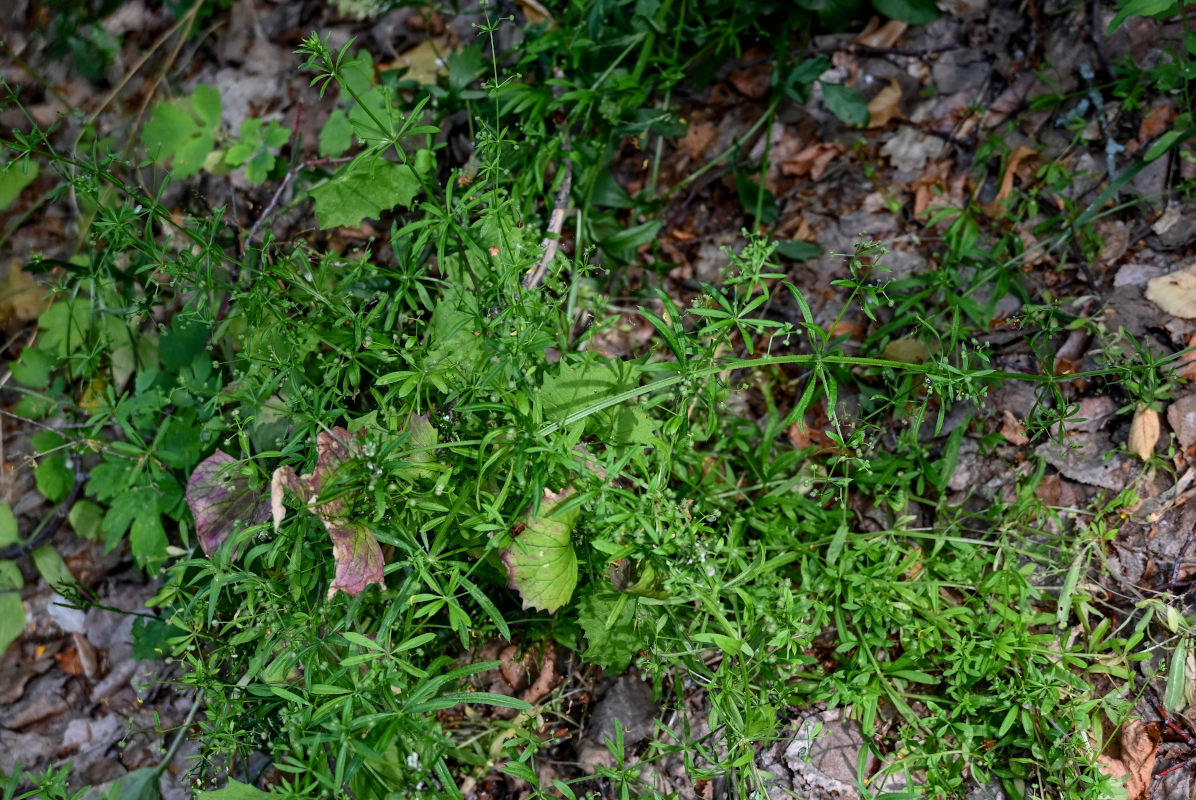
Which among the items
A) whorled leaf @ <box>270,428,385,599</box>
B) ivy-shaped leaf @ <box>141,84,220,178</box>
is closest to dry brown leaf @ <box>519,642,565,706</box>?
whorled leaf @ <box>270,428,385,599</box>

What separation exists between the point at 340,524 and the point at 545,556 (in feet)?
1.68

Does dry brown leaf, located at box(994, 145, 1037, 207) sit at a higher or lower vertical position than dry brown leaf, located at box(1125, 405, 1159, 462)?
higher

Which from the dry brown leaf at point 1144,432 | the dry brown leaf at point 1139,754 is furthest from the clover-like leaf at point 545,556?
the dry brown leaf at point 1144,432

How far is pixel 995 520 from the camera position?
2428 millimetres

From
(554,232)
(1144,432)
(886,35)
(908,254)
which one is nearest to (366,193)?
(554,232)

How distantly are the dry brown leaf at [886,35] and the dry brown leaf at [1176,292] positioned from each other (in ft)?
4.61

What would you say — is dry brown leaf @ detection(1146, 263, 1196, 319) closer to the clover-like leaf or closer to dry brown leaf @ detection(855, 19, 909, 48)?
dry brown leaf @ detection(855, 19, 909, 48)

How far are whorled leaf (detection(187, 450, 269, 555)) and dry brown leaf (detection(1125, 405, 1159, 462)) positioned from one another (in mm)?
2560

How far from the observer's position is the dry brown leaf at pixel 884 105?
10.3 feet

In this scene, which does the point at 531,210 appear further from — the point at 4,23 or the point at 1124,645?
the point at 4,23

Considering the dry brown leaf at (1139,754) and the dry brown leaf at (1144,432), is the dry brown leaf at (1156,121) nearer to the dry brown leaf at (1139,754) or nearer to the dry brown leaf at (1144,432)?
the dry brown leaf at (1144,432)

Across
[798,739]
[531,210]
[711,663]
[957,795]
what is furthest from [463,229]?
[957,795]

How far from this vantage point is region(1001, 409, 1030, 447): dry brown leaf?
253cm

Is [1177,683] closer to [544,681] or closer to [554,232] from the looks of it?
[544,681]
